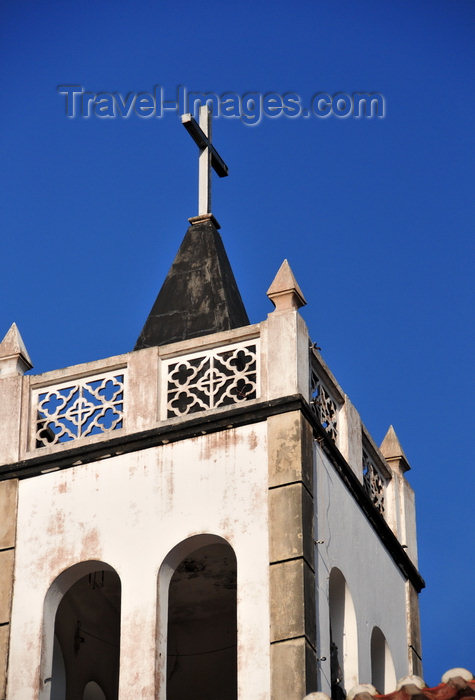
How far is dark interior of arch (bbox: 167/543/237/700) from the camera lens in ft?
89.3

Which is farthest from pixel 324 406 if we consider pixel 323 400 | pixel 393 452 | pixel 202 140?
pixel 202 140

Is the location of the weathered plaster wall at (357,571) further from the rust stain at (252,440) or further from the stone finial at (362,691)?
the stone finial at (362,691)

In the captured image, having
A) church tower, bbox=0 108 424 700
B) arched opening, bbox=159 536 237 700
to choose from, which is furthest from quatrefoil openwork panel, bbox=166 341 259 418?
arched opening, bbox=159 536 237 700

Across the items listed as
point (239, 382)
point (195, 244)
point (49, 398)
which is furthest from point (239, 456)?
point (195, 244)

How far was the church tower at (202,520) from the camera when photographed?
2367 cm

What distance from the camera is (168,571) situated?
2431 centimetres

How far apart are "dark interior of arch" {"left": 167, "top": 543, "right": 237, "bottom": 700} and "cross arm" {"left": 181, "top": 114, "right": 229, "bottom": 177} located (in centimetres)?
604

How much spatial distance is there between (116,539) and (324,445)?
266 cm

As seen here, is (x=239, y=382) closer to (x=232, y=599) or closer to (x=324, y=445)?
(x=324, y=445)

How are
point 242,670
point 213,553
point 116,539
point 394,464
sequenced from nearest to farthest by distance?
point 242,670 < point 116,539 < point 213,553 < point 394,464

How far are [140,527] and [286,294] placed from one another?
3.26 meters

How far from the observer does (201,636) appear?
91.6 ft

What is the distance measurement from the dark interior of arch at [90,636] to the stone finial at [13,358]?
266 cm

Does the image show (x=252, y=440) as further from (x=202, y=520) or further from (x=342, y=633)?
(x=342, y=633)
